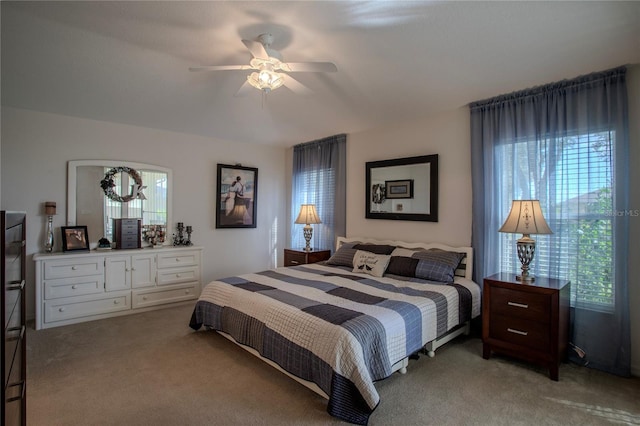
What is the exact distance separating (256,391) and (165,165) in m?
3.53

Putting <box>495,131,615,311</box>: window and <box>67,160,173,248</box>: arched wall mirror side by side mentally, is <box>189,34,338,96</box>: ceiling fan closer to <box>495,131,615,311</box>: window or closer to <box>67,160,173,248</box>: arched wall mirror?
<box>495,131,615,311</box>: window

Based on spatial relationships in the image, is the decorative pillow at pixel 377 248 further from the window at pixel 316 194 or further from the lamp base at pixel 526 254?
the lamp base at pixel 526 254

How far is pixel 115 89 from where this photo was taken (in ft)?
10.9

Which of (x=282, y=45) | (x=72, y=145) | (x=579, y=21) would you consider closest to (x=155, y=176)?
(x=72, y=145)

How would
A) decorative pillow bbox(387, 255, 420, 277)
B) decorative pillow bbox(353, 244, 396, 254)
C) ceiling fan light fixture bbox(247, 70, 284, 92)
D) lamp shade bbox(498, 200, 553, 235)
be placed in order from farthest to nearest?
decorative pillow bbox(353, 244, 396, 254)
decorative pillow bbox(387, 255, 420, 277)
lamp shade bbox(498, 200, 553, 235)
ceiling fan light fixture bbox(247, 70, 284, 92)

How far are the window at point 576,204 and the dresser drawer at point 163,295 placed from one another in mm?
4228

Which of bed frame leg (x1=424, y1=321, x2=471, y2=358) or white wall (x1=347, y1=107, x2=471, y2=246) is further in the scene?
white wall (x1=347, y1=107, x2=471, y2=246)

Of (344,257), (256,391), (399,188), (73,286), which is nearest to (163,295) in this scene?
(73,286)

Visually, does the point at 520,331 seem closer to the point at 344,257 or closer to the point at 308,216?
the point at 344,257

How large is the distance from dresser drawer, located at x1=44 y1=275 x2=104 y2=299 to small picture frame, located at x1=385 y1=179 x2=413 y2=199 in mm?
3708

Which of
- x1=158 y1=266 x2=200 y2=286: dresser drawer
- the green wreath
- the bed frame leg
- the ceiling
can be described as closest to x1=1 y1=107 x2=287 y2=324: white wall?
the green wreath

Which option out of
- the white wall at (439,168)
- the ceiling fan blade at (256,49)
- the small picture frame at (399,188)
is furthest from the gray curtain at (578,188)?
the ceiling fan blade at (256,49)

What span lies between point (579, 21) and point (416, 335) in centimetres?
242

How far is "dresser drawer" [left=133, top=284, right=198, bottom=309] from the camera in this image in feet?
13.7
